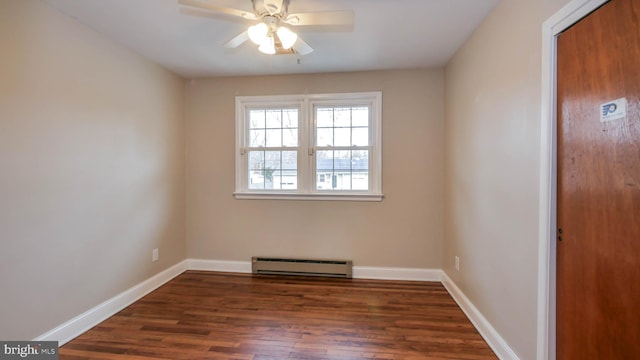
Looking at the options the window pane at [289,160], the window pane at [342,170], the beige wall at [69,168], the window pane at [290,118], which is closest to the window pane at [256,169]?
the window pane at [289,160]

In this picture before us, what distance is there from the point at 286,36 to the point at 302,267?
243 cm

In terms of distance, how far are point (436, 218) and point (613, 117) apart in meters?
2.19

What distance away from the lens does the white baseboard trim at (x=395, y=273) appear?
125 inches

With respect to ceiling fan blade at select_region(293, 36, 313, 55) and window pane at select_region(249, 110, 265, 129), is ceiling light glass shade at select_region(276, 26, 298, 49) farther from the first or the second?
window pane at select_region(249, 110, 265, 129)

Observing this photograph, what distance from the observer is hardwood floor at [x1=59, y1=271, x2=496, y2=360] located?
1945 millimetres

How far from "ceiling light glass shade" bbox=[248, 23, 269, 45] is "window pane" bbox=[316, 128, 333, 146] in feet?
5.04

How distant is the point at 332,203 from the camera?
3301mm

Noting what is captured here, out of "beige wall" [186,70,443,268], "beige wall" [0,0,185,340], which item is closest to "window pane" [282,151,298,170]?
"beige wall" [186,70,443,268]

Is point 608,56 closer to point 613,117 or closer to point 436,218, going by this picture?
point 613,117

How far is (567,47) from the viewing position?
4.37ft

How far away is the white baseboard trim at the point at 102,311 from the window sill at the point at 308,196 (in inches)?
47.6

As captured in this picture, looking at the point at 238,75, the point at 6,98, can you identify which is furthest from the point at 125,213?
the point at 238,75

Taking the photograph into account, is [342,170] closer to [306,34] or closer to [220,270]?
[306,34]

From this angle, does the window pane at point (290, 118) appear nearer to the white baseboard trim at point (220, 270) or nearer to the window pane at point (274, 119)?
the window pane at point (274, 119)
